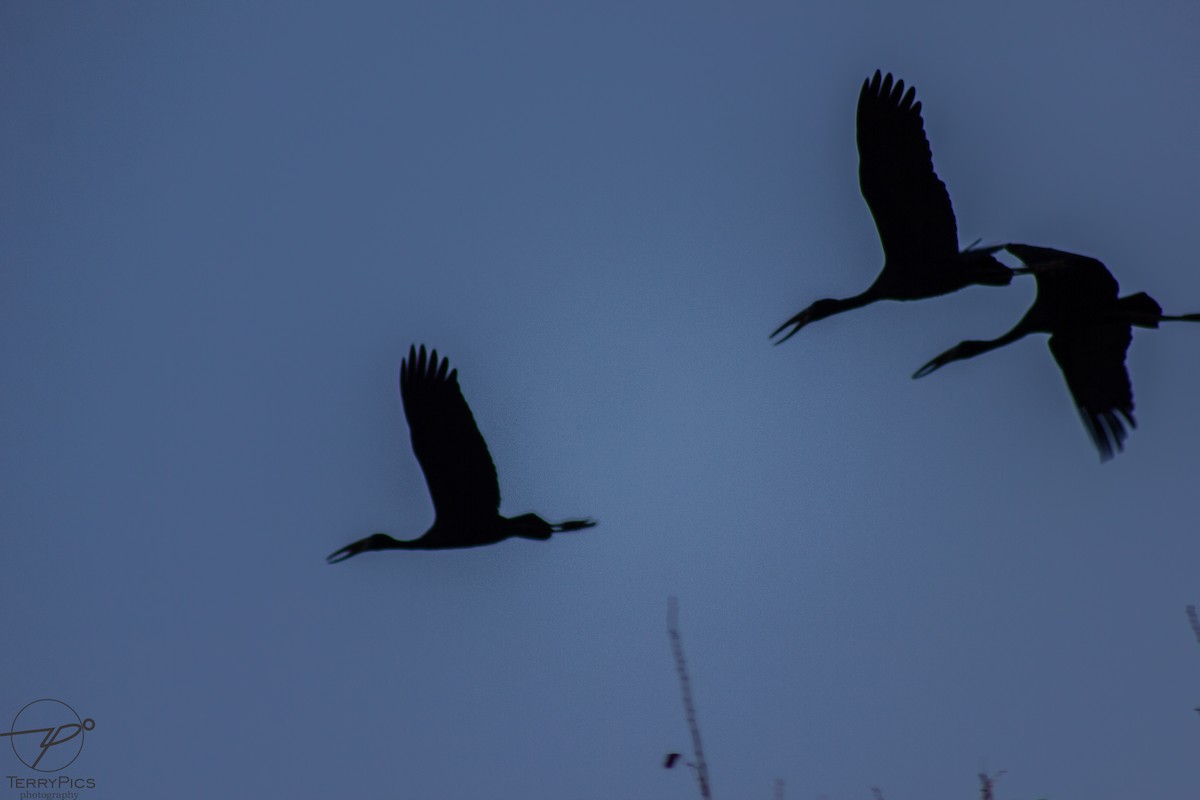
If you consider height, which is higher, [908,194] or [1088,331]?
[908,194]

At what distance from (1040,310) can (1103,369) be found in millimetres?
706

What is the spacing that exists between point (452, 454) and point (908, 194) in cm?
417

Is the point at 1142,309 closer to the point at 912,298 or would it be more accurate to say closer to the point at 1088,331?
the point at 1088,331

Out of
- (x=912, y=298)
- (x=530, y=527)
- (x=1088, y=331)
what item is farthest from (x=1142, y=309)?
(x=530, y=527)

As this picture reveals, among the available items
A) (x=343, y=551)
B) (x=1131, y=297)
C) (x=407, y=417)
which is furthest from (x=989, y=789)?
(x=343, y=551)

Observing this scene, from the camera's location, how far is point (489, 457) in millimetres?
11555

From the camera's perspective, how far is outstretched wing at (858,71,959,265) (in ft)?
36.6

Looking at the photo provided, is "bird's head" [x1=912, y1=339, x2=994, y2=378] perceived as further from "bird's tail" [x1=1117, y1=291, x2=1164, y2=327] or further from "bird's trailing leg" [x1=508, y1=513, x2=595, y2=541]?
"bird's trailing leg" [x1=508, y1=513, x2=595, y2=541]

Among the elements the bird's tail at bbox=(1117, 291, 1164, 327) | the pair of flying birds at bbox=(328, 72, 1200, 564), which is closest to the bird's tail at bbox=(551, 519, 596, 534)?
the pair of flying birds at bbox=(328, 72, 1200, 564)

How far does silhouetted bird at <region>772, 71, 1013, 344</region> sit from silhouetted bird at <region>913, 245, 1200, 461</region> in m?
0.44

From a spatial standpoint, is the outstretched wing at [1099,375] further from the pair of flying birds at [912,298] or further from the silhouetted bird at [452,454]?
the silhouetted bird at [452,454]

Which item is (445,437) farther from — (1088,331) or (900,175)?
(1088,331)

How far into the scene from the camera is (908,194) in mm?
11180

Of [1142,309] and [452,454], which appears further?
[452,454]
